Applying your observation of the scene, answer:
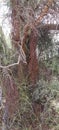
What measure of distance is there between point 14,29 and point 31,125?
1043 millimetres

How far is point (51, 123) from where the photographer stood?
285cm

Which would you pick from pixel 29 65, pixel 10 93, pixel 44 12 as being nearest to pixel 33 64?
pixel 29 65

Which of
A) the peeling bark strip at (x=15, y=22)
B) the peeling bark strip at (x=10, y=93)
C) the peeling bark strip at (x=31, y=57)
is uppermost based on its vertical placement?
the peeling bark strip at (x=15, y=22)

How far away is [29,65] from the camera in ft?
9.64

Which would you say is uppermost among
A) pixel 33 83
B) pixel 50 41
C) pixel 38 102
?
pixel 50 41

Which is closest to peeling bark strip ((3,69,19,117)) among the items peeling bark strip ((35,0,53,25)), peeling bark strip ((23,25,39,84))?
peeling bark strip ((23,25,39,84))

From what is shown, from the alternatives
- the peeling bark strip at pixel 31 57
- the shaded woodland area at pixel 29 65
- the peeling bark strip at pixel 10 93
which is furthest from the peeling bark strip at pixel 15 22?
the peeling bark strip at pixel 10 93

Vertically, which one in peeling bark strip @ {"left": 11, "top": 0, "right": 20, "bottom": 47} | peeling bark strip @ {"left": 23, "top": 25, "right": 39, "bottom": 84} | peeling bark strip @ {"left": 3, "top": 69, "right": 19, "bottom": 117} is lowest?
peeling bark strip @ {"left": 3, "top": 69, "right": 19, "bottom": 117}

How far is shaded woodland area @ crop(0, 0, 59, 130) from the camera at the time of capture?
8.77 ft

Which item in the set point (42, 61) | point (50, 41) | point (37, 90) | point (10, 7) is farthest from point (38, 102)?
point (10, 7)

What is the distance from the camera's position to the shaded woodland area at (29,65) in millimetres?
2674

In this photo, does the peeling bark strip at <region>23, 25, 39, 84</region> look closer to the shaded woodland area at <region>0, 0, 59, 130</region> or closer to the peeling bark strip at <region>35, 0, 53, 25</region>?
the shaded woodland area at <region>0, 0, 59, 130</region>

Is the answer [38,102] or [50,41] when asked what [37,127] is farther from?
[50,41]

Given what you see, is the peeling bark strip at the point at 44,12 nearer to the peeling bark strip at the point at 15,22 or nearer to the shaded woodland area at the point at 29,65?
the shaded woodland area at the point at 29,65
